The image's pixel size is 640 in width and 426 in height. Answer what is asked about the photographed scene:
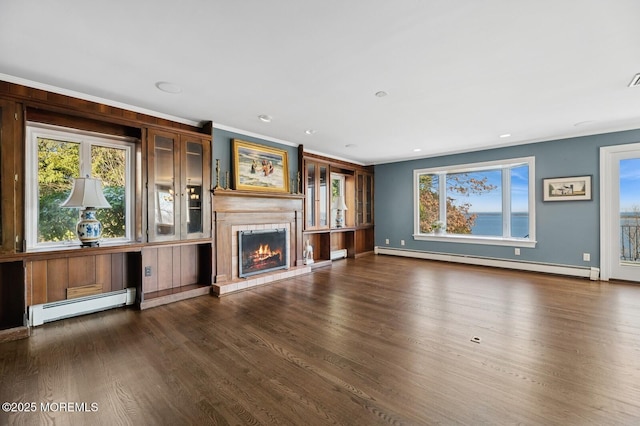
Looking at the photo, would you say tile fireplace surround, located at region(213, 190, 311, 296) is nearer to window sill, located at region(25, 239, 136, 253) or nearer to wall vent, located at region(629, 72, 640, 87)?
window sill, located at region(25, 239, 136, 253)

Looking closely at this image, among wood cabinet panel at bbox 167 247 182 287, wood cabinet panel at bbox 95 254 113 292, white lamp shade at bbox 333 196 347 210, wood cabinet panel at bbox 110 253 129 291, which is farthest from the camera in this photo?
white lamp shade at bbox 333 196 347 210

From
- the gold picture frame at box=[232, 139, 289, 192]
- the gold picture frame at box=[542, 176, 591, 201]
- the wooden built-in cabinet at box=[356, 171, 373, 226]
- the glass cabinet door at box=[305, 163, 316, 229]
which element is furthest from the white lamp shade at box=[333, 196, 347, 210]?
the gold picture frame at box=[542, 176, 591, 201]

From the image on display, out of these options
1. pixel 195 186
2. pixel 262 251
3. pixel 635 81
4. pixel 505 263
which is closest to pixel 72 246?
pixel 195 186

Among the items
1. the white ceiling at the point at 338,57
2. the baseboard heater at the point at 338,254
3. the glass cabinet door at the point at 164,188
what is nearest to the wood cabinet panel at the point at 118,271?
the glass cabinet door at the point at 164,188

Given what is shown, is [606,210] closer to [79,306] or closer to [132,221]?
[132,221]

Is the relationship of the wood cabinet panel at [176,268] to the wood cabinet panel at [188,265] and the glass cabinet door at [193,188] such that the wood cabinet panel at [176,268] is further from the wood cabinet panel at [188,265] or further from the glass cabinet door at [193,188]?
the glass cabinet door at [193,188]

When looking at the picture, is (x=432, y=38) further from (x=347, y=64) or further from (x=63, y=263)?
(x=63, y=263)

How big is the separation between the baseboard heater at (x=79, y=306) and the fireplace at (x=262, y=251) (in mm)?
1495

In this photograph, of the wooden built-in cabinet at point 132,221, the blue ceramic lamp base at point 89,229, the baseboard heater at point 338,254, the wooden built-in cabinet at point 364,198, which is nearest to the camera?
the wooden built-in cabinet at point 132,221

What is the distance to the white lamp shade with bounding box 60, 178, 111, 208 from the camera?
9.37ft

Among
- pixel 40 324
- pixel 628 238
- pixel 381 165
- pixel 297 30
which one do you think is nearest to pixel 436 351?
pixel 297 30

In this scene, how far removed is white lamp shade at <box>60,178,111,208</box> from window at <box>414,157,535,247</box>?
20.1 feet

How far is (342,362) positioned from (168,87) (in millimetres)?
3148

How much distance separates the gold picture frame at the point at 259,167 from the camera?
14.4 feet
